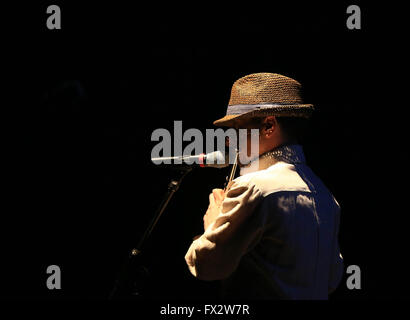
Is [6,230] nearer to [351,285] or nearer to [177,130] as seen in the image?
[177,130]

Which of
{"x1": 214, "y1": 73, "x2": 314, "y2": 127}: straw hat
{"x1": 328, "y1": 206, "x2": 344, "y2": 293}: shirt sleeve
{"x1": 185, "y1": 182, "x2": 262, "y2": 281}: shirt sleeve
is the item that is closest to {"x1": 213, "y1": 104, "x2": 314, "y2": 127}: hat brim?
{"x1": 214, "y1": 73, "x2": 314, "y2": 127}: straw hat

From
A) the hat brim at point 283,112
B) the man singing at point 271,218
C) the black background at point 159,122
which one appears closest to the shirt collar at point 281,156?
the man singing at point 271,218

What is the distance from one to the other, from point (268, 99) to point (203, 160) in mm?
411

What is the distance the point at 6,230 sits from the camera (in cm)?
212

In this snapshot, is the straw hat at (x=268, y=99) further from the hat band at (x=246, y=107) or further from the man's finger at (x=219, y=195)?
the man's finger at (x=219, y=195)

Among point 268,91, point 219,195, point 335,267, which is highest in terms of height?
point 268,91

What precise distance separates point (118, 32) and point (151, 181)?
3.30ft

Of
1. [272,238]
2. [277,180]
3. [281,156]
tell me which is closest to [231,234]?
[272,238]

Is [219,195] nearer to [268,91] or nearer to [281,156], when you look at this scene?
[281,156]

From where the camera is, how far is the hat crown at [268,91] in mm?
1314

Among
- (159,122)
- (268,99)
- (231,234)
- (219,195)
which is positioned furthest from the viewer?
(159,122)

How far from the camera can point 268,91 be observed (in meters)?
1.32

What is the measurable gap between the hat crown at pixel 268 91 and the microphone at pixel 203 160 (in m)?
0.26

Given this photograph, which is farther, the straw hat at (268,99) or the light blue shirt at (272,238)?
the straw hat at (268,99)
